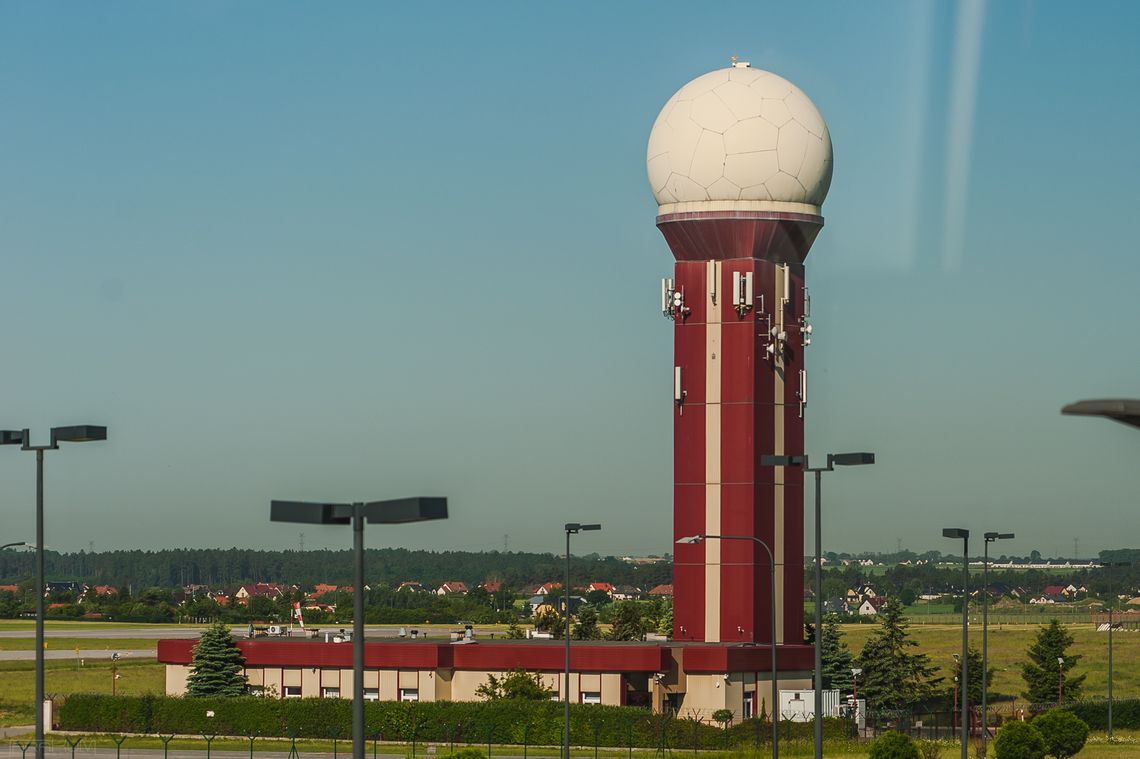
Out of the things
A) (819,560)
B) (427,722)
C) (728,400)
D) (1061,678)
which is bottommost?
(1061,678)

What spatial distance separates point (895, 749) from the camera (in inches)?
2314

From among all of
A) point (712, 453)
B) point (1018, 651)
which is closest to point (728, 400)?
point (712, 453)

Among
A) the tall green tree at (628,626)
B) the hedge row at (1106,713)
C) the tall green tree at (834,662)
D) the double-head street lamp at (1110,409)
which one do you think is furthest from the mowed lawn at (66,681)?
the double-head street lamp at (1110,409)

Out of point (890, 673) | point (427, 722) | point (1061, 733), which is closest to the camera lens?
point (1061, 733)

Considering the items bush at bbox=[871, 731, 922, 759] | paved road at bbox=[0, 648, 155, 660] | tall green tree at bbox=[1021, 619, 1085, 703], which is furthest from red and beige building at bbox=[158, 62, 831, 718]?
paved road at bbox=[0, 648, 155, 660]

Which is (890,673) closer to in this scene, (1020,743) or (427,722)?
(427,722)

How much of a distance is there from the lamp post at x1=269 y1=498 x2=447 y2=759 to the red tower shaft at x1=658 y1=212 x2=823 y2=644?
50522mm

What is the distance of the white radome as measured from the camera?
81125 millimetres

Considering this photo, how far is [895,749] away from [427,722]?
81.5 ft

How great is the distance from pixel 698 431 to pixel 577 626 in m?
34.4

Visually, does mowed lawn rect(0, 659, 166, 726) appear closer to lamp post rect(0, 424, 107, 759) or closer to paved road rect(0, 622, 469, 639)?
paved road rect(0, 622, 469, 639)

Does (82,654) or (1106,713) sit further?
(82,654)

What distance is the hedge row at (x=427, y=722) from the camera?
75188mm

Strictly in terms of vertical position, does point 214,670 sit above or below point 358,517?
below
